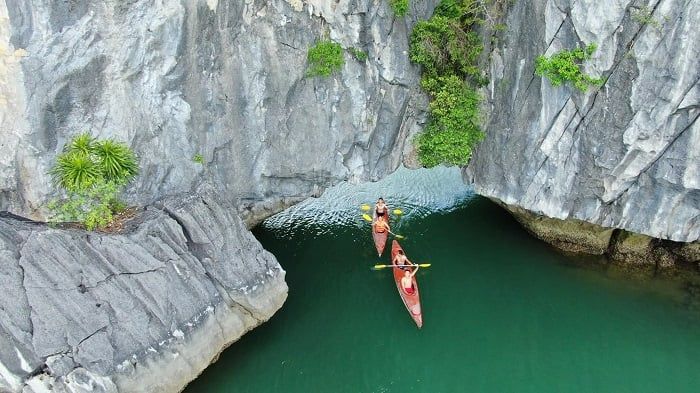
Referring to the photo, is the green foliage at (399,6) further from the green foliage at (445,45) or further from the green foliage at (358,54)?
the green foliage at (358,54)

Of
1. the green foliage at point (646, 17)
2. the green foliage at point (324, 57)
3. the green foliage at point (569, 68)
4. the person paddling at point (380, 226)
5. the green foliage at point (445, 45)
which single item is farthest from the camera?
the person paddling at point (380, 226)

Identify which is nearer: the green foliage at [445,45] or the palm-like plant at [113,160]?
the palm-like plant at [113,160]

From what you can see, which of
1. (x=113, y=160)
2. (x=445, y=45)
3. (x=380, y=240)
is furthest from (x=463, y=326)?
(x=113, y=160)

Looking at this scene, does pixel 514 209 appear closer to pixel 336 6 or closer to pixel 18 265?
pixel 336 6

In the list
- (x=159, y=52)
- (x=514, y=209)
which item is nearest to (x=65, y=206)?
(x=159, y=52)

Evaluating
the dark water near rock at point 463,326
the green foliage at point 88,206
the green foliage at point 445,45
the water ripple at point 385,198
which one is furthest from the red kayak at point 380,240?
the green foliage at point 88,206

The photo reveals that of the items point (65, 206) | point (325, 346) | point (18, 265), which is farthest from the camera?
point (325, 346)
